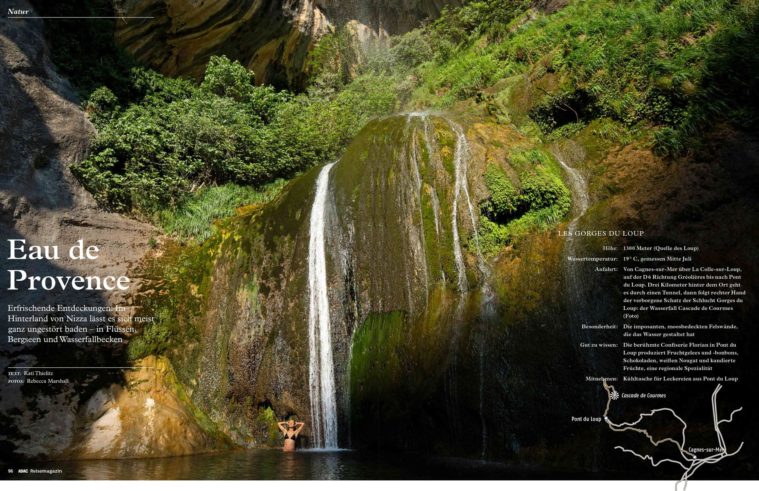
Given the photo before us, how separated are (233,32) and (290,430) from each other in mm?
12572

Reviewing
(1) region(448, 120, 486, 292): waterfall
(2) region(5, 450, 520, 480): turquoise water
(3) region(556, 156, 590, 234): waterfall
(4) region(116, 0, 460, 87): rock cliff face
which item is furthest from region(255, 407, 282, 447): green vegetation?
(4) region(116, 0, 460, 87): rock cliff face

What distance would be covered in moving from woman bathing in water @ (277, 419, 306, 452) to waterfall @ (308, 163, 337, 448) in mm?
253

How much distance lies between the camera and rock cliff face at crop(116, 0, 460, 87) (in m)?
14.7

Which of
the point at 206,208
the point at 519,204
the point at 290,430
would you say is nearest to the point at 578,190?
the point at 519,204

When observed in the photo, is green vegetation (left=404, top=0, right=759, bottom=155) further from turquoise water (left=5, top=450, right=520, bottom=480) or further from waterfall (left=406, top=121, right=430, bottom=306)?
turquoise water (left=5, top=450, right=520, bottom=480)

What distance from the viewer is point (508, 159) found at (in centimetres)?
891

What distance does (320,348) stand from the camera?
8.88 m

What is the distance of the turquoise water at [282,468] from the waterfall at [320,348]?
0.68 meters

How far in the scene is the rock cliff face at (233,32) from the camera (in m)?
14.7

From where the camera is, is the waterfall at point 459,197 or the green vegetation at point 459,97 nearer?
the waterfall at point 459,197

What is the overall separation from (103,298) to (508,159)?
7565mm

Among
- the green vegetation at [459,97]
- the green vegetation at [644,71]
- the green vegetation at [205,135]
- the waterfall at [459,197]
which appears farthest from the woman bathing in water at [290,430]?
the green vegetation at [644,71]

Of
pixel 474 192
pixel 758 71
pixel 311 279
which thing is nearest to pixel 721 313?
pixel 474 192

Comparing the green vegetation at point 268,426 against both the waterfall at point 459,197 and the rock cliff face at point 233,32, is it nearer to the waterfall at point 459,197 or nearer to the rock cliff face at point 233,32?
the waterfall at point 459,197
